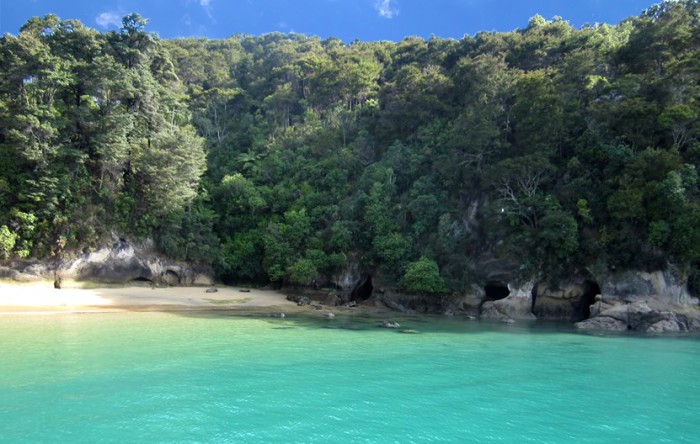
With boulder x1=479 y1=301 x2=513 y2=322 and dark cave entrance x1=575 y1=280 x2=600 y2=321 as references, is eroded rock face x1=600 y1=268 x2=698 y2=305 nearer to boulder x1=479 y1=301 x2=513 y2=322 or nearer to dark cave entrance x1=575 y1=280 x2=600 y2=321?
dark cave entrance x1=575 y1=280 x2=600 y2=321

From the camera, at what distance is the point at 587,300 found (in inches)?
1071

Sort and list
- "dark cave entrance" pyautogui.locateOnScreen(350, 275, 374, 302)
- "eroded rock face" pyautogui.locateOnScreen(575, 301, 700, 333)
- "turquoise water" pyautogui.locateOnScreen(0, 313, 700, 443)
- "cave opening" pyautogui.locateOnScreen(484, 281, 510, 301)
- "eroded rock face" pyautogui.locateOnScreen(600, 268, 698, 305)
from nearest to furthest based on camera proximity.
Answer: "turquoise water" pyautogui.locateOnScreen(0, 313, 700, 443) < "eroded rock face" pyautogui.locateOnScreen(575, 301, 700, 333) < "eroded rock face" pyautogui.locateOnScreen(600, 268, 698, 305) < "cave opening" pyautogui.locateOnScreen(484, 281, 510, 301) < "dark cave entrance" pyautogui.locateOnScreen(350, 275, 374, 302)

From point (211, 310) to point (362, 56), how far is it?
118 ft

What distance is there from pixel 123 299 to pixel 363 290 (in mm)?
16651

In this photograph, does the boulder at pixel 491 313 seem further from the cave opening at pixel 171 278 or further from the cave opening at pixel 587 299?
the cave opening at pixel 171 278

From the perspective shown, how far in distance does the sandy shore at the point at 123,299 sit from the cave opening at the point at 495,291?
12822mm

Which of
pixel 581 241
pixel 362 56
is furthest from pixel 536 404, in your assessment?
pixel 362 56

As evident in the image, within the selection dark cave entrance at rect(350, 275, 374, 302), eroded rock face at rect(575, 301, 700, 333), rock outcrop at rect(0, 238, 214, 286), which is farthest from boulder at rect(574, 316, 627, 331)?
rock outcrop at rect(0, 238, 214, 286)

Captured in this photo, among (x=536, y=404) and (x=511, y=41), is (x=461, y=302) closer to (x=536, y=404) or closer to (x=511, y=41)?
(x=536, y=404)

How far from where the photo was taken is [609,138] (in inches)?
1049

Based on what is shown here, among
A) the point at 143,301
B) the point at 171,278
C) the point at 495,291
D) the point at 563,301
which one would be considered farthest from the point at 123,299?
the point at 563,301

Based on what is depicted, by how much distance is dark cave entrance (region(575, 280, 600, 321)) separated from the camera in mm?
26641

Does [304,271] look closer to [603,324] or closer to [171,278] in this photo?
[171,278]

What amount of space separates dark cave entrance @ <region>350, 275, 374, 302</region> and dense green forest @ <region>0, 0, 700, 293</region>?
1.54 metres
